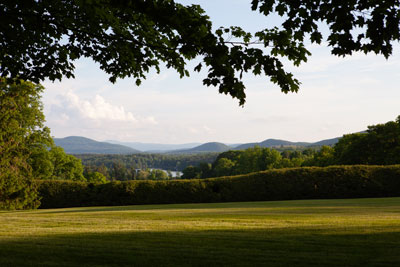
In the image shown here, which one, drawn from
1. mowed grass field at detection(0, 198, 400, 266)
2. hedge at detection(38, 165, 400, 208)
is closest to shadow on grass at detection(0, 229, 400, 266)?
mowed grass field at detection(0, 198, 400, 266)

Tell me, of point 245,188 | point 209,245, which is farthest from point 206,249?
point 245,188

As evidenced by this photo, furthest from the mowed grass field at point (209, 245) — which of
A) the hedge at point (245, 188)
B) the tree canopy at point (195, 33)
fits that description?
the hedge at point (245, 188)

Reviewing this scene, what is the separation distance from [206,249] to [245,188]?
21.1 m

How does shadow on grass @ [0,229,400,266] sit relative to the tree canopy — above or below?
below

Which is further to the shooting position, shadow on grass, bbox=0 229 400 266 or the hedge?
the hedge

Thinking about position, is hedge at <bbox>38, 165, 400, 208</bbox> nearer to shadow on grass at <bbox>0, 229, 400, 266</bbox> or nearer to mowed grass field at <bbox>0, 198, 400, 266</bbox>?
mowed grass field at <bbox>0, 198, 400, 266</bbox>

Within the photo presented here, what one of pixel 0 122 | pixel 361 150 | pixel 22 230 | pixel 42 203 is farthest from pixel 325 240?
pixel 361 150

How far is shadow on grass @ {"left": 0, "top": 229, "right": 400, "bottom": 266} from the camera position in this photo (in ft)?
21.4

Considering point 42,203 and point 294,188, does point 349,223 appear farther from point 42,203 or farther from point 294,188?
point 42,203

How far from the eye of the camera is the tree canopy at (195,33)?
6.28 meters

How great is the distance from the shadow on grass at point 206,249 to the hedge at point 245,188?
19.1 metres

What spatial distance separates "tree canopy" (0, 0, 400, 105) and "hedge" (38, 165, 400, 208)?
1902cm

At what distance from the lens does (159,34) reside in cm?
918

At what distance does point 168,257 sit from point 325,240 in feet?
11.4
